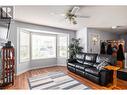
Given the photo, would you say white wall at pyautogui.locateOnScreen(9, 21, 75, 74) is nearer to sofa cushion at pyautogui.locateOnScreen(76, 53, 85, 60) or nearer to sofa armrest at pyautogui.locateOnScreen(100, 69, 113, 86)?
sofa cushion at pyautogui.locateOnScreen(76, 53, 85, 60)

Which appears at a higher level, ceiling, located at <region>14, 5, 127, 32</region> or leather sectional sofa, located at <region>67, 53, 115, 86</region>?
ceiling, located at <region>14, 5, 127, 32</region>

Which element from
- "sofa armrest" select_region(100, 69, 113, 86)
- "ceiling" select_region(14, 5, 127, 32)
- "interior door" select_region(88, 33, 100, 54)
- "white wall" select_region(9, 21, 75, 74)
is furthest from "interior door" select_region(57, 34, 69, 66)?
"sofa armrest" select_region(100, 69, 113, 86)

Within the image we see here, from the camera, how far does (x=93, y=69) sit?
325 cm

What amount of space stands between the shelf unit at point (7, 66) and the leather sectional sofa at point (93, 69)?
219 cm

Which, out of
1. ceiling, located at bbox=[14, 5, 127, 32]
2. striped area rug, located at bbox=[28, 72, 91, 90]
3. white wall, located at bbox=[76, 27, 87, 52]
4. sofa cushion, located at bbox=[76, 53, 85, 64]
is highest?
ceiling, located at bbox=[14, 5, 127, 32]

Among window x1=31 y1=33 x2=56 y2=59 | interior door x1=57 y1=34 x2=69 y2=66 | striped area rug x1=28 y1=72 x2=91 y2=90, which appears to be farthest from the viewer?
interior door x1=57 y1=34 x2=69 y2=66

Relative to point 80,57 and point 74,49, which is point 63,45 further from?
point 80,57

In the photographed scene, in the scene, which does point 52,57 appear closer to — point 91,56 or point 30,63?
point 30,63

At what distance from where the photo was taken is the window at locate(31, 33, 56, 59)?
5.23 metres

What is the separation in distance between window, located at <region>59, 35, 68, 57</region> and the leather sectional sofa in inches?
48.7

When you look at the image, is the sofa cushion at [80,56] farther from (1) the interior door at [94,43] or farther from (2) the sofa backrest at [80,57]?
(1) the interior door at [94,43]

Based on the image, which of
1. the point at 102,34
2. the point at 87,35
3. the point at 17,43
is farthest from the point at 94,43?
the point at 17,43
